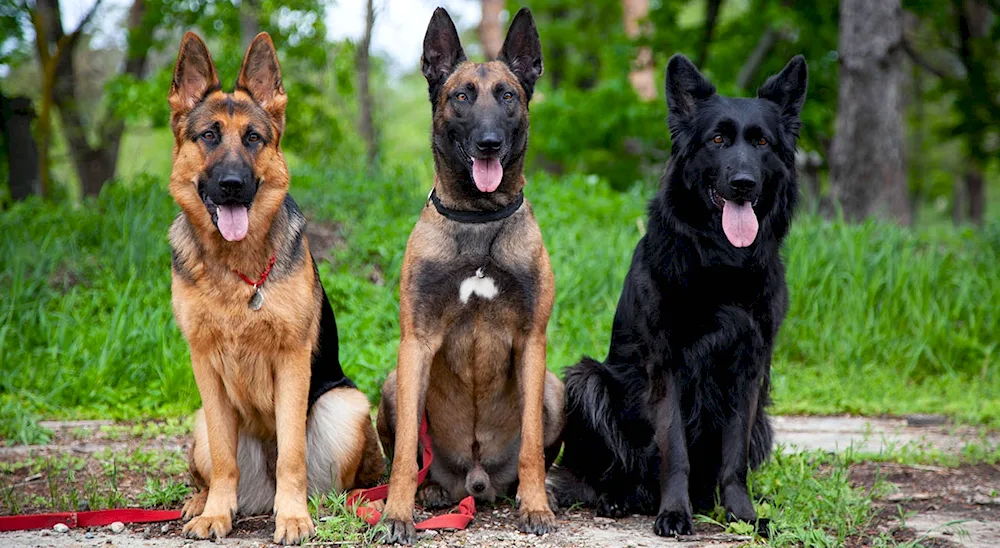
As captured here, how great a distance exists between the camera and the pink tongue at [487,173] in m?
3.71

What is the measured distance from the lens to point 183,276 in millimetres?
3545

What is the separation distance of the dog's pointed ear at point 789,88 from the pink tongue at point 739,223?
542 millimetres

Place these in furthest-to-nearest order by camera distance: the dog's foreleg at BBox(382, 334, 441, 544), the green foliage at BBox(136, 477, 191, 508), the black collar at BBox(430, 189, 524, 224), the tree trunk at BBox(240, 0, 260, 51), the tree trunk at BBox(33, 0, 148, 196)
→ the tree trunk at BBox(33, 0, 148, 196) → the tree trunk at BBox(240, 0, 260, 51) → the green foliage at BBox(136, 477, 191, 508) → the black collar at BBox(430, 189, 524, 224) → the dog's foreleg at BBox(382, 334, 441, 544)

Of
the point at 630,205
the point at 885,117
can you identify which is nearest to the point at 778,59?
the point at 885,117

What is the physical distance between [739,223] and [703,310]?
40 cm

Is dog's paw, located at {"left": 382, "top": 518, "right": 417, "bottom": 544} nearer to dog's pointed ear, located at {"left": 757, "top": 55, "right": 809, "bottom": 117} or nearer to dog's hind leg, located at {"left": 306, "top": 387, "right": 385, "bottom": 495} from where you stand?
dog's hind leg, located at {"left": 306, "top": 387, "right": 385, "bottom": 495}

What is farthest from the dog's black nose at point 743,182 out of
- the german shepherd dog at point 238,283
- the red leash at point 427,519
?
the german shepherd dog at point 238,283

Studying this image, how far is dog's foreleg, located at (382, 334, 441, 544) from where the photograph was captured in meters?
3.57

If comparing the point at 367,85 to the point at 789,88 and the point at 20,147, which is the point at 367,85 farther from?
the point at 789,88

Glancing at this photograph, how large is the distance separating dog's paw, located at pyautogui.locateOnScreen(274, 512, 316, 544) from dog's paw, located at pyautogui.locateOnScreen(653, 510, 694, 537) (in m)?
1.42

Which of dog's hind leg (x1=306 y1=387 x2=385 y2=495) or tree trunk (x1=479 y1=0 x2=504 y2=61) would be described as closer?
dog's hind leg (x1=306 y1=387 x2=385 y2=495)

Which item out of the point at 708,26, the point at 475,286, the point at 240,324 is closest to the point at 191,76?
the point at 240,324

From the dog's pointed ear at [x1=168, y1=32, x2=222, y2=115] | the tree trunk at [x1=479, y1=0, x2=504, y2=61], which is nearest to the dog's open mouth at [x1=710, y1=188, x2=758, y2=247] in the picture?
the dog's pointed ear at [x1=168, y1=32, x2=222, y2=115]

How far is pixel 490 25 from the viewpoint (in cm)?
1675
